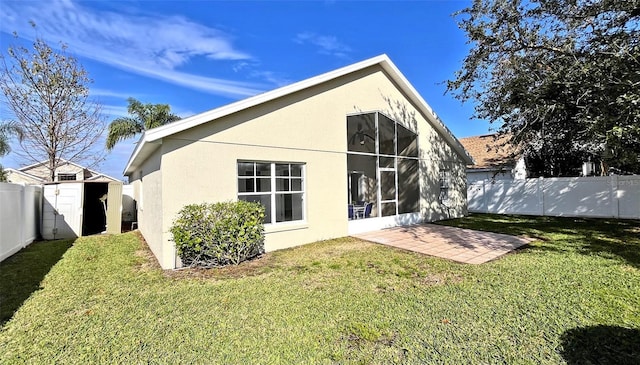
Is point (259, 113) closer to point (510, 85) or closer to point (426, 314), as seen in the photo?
point (426, 314)

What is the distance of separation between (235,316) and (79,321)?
2279 mm

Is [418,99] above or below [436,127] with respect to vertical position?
above

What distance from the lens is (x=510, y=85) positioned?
400 inches

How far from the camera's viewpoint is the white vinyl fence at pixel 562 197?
47.5 ft

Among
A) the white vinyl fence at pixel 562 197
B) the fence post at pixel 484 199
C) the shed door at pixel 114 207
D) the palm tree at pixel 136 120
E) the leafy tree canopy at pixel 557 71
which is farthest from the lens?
the palm tree at pixel 136 120

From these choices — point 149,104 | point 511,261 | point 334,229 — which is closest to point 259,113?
point 334,229

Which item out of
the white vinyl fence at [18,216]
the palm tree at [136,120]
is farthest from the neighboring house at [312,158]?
the palm tree at [136,120]

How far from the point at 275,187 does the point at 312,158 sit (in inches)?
64.8

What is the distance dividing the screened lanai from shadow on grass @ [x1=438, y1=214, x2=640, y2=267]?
2650mm

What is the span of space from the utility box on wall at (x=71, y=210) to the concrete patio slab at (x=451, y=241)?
10352mm

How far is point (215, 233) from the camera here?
22.8 ft

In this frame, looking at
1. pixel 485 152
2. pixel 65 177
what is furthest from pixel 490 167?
pixel 65 177

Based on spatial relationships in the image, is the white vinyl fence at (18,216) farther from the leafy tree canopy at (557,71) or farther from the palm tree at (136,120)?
A: the leafy tree canopy at (557,71)

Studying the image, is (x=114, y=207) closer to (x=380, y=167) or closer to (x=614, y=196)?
(x=380, y=167)
